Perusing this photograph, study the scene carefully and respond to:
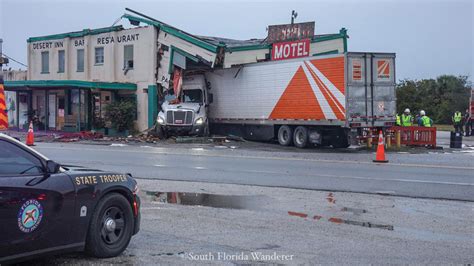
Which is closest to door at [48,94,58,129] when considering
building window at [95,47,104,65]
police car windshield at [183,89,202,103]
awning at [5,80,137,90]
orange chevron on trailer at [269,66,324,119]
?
awning at [5,80,137,90]

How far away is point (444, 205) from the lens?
Answer: 409 inches

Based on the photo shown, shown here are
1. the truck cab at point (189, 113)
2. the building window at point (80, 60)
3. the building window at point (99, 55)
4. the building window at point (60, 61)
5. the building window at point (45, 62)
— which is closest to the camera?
the truck cab at point (189, 113)

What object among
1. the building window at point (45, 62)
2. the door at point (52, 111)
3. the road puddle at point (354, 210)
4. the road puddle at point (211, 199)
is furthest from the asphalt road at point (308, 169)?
the building window at point (45, 62)

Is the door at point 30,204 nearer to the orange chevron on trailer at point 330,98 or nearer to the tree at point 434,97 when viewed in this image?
the orange chevron on trailer at point 330,98

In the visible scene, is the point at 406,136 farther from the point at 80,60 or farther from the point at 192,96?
the point at 80,60

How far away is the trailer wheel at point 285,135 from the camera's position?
25.6m

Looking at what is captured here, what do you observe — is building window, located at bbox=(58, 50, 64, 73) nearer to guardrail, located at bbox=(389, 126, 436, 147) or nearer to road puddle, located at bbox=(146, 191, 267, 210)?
guardrail, located at bbox=(389, 126, 436, 147)

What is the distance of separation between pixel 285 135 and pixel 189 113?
514 cm

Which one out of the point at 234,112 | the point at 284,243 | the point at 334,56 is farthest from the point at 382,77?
the point at 284,243

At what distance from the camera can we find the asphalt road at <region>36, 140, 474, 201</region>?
12.5 meters

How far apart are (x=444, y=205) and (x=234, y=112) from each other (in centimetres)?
1907

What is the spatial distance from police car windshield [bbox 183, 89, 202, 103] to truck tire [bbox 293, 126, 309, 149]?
20.9 ft

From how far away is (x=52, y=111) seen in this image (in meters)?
36.0

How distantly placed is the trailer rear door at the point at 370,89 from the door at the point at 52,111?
2048 centimetres
